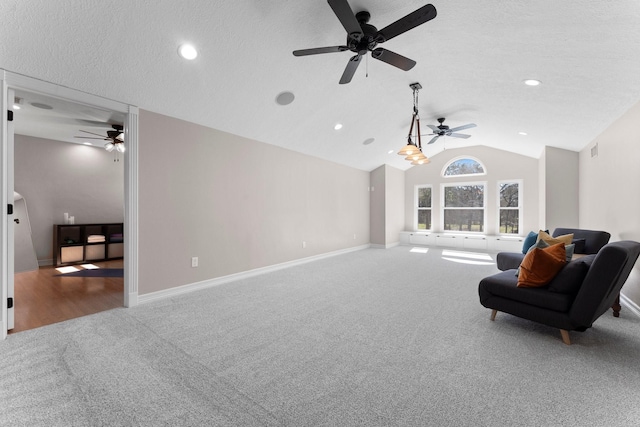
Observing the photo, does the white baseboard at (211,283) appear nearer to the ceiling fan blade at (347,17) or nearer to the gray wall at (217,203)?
the gray wall at (217,203)


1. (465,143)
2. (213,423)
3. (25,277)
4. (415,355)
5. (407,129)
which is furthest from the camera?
(465,143)

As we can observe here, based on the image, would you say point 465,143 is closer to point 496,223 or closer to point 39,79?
point 496,223

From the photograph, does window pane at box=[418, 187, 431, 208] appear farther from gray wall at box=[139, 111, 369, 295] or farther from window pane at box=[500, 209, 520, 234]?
gray wall at box=[139, 111, 369, 295]

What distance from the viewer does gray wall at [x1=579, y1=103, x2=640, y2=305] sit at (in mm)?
3207

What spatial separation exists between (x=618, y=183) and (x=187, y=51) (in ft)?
18.2

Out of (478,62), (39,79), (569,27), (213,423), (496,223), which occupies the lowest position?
(213,423)

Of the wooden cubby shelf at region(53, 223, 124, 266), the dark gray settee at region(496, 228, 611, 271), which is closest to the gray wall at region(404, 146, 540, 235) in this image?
the dark gray settee at region(496, 228, 611, 271)

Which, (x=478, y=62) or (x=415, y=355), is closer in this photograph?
(x=415, y=355)

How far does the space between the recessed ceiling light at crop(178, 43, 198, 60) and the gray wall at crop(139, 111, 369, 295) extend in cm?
107

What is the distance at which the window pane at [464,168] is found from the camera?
8258mm

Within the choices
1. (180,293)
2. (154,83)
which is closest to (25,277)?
(180,293)

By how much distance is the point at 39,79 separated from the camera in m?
2.70

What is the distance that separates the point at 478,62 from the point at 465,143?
5.12 metres

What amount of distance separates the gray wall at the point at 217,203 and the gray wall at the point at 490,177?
4.08 m
